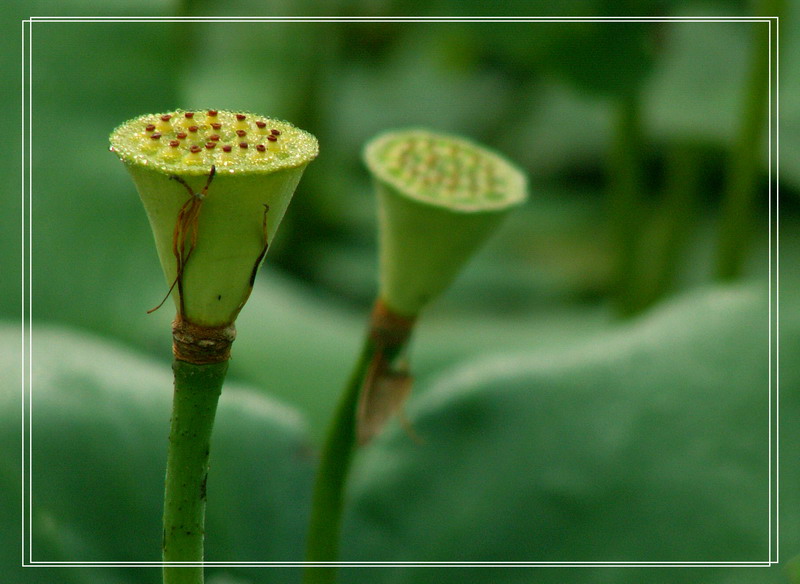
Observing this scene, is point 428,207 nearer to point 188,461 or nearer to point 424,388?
point 188,461

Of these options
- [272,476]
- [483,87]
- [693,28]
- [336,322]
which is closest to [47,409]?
[272,476]

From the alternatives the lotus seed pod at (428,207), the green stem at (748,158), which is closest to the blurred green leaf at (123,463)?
the lotus seed pod at (428,207)

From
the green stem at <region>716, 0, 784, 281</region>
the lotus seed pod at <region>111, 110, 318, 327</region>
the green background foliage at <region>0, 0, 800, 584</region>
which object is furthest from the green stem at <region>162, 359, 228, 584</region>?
the green stem at <region>716, 0, 784, 281</region>

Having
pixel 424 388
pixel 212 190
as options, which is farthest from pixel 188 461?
pixel 424 388

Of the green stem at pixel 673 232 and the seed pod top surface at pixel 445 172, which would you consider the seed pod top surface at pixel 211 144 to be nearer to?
the seed pod top surface at pixel 445 172

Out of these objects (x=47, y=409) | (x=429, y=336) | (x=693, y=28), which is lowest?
(x=429, y=336)

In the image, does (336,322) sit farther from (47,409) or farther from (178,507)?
(178,507)
